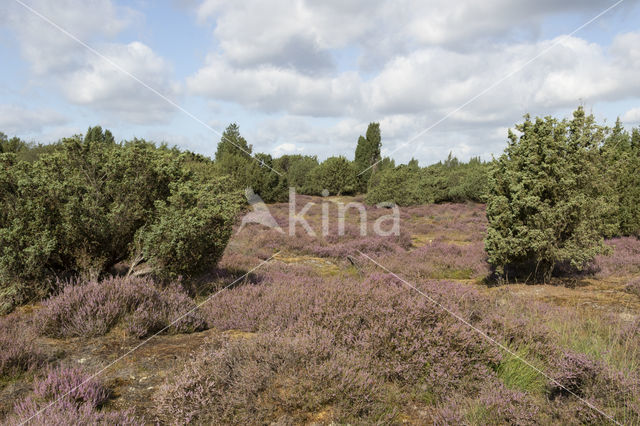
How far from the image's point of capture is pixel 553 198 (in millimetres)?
9484

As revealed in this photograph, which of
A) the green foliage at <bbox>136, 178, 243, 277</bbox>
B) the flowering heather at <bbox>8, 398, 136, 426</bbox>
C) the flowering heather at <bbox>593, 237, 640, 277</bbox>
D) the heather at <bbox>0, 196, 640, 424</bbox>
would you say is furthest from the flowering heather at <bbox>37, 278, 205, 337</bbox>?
the flowering heather at <bbox>593, 237, 640, 277</bbox>

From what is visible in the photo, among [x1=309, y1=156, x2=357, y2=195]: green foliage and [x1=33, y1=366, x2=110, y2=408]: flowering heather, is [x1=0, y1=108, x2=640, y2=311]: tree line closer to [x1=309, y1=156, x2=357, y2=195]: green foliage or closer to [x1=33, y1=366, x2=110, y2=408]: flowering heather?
[x1=33, y1=366, x2=110, y2=408]: flowering heather

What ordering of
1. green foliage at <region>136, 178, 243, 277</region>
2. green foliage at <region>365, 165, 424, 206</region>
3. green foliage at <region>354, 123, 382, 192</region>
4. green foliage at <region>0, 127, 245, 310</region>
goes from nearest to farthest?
green foliage at <region>0, 127, 245, 310</region> → green foliage at <region>136, 178, 243, 277</region> → green foliage at <region>365, 165, 424, 206</region> → green foliage at <region>354, 123, 382, 192</region>

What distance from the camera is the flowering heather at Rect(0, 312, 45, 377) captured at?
11.3ft

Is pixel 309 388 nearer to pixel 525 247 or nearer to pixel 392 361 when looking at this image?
pixel 392 361

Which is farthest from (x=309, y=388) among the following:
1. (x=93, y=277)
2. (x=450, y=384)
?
(x=93, y=277)

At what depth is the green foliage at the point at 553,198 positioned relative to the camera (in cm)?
920

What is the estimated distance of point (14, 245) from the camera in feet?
18.1

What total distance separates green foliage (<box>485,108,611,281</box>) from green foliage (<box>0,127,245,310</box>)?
259 inches

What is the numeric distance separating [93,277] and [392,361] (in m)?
4.73

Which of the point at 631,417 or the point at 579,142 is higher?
the point at 579,142

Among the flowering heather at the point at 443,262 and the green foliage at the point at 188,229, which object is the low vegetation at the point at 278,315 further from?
the flowering heather at the point at 443,262

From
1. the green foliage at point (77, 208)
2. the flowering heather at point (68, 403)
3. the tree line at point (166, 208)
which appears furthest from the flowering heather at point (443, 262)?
the flowering heather at point (68, 403)

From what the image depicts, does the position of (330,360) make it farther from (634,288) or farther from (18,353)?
(634,288)
